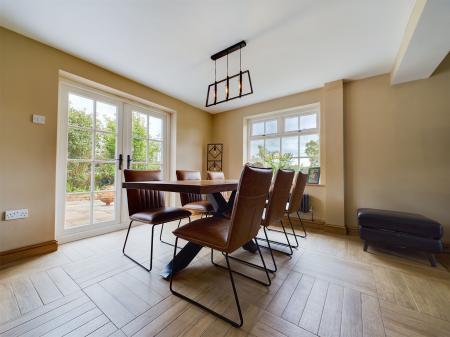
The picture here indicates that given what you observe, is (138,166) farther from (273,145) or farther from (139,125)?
(273,145)

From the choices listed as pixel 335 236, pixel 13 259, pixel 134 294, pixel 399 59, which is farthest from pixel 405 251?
pixel 13 259

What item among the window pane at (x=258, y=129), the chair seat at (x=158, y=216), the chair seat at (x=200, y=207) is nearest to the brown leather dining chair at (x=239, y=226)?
the chair seat at (x=158, y=216)

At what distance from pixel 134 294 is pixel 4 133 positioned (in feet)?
6.62

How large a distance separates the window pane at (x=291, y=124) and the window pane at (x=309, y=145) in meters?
0.25

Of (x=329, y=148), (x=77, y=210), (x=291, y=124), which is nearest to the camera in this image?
(x=77, y=210)

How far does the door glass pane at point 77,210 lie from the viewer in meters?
2.40

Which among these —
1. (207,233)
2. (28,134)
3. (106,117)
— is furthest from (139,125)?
(207,233)

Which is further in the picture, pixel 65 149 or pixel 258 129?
pixel 258 129

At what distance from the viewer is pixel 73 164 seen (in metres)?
2.46

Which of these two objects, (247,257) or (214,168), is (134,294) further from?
(214,168)

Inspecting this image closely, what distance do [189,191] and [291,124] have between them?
294cm

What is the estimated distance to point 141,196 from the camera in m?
2.08

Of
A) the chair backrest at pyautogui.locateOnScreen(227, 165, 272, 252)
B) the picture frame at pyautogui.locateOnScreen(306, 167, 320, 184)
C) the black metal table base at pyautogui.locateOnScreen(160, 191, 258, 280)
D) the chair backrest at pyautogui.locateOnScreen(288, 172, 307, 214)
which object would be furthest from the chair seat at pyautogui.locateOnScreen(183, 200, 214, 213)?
the picture frame at pyautogui.locateOnScreen(306, 167, 320, 184)

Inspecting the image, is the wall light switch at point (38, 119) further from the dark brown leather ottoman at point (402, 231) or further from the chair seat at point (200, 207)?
the dark brown leather ottoman at point (402, 231)
